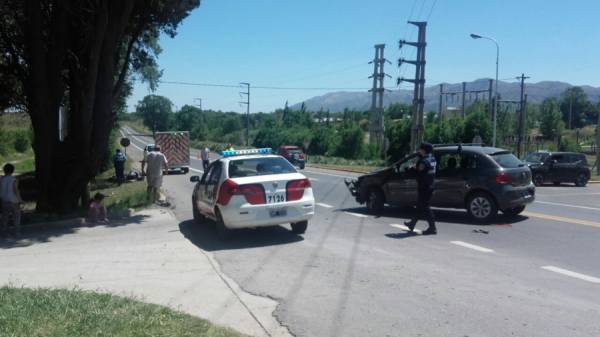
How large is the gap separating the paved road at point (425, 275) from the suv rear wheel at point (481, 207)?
0.33 metres

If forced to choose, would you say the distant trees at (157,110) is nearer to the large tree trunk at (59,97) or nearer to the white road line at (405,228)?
the large tree trunk at (59,97)

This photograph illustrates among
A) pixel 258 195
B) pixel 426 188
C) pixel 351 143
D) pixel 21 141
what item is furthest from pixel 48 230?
pixel 351 143

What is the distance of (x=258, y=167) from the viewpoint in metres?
11.1

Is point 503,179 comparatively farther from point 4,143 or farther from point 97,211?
point 4,143

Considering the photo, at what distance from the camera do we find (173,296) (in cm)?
690

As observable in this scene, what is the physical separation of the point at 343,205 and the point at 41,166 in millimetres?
8169

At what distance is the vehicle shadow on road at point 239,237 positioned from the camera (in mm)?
10383

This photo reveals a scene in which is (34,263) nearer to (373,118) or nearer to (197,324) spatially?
(197,324)

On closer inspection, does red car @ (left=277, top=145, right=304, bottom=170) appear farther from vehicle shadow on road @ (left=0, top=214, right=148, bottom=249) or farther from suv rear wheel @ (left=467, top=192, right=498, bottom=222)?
suv rear wheel @ (left=467, top=192, right=498, bottom=222)

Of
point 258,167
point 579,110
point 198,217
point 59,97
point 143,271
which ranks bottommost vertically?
point 143,271

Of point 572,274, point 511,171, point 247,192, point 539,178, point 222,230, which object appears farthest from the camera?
point 539,178

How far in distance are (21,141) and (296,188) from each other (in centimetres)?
5477

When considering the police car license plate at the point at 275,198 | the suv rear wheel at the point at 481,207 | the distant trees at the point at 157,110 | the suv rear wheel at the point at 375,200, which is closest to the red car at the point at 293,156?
the suv rear wheel at the point at 375,200

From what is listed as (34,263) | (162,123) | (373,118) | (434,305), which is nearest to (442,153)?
(434,305)
